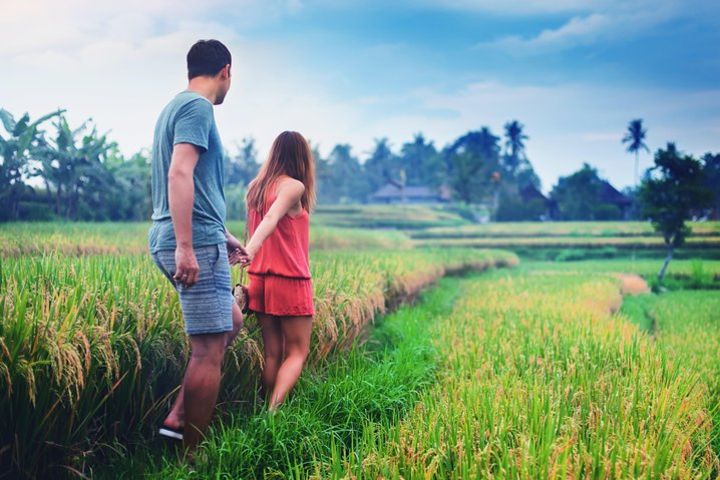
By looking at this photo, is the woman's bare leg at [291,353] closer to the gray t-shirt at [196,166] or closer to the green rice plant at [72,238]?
the gray t-shirt at [196,166]

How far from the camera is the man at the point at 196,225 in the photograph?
196 cm

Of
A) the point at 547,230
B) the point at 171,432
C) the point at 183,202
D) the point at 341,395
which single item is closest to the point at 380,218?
the point at 547,230

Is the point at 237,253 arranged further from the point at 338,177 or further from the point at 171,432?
the point at 338,177

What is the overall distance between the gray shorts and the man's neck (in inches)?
21.9

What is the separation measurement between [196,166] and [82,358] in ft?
2.54

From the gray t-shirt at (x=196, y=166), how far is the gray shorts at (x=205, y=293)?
0.03 m

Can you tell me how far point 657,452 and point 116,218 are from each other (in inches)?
253

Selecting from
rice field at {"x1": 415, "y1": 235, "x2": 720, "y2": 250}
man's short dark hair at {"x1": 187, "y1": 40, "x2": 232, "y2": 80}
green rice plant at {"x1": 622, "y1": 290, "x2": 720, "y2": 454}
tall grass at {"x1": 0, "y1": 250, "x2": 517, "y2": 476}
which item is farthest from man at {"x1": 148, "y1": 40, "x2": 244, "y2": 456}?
rice field at {"x1": 415, "y1": 235, "x2": 720, "y2": 250}

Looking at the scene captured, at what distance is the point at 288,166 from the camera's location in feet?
8.42

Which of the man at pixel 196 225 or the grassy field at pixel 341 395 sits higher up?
the man at pixel 196 225

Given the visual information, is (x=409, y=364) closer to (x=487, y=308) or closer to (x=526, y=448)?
(x=526, y=448)

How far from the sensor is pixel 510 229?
1767cm

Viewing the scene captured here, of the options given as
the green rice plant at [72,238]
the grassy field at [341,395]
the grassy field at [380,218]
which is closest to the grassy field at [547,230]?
the grassy field at [380,218]

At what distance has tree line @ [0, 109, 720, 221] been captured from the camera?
476 cm
